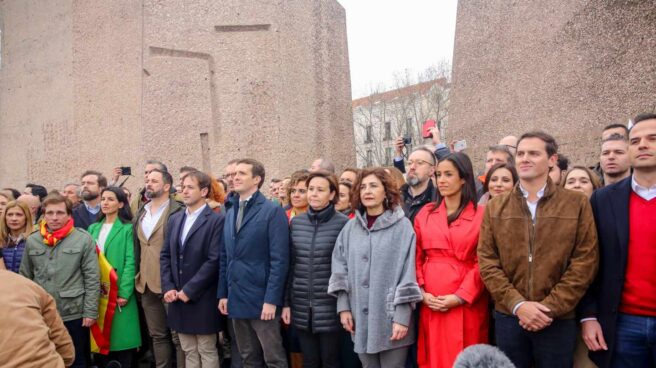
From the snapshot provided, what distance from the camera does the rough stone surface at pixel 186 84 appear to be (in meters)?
8.56

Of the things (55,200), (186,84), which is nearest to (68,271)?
(55,200)

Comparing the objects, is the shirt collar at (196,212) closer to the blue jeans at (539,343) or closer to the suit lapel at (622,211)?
the blue jeans at (539,343)

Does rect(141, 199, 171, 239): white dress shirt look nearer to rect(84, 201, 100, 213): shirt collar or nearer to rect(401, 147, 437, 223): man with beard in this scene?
rect(84, 201, 100, 213): shirt collar

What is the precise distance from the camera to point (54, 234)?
13.7 feet

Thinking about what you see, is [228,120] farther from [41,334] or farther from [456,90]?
[41,334]

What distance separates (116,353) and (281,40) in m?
5.77

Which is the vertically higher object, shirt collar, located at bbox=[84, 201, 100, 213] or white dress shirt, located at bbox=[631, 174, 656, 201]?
white dress shirt, located at bbox=[631, 174, 656, 201]

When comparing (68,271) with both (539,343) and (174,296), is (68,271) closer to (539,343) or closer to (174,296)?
(174,296)

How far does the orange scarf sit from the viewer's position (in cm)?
415

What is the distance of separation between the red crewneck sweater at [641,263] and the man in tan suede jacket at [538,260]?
166mm

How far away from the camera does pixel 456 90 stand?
28.6 ft

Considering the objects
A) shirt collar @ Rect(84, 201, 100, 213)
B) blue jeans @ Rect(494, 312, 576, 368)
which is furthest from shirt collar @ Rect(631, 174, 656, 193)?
shirt collar @ Rect(84, 201, 100, 213)

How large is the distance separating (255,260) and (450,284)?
1.50 metres

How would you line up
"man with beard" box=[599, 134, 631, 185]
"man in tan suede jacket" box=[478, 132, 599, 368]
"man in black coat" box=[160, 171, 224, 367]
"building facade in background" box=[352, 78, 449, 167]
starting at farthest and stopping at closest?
1. "building facade in background" box=[352, 78, 449, 167]
2. "man in black coat" box=[160, 171, 224, 367]
3. "man with beard" box=[599, 134, 631, 185]
4. "man in tan suede jacket" box=[478, 132, 599, 368]
